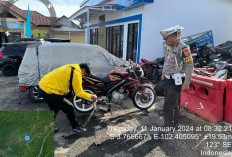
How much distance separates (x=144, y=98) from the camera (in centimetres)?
445

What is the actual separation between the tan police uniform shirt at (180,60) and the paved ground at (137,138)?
1.14 meters

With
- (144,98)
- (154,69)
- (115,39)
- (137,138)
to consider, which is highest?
(115,39)

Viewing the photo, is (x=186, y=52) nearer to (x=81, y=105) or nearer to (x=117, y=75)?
(x=117, y=75)

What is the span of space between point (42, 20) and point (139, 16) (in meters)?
20.0

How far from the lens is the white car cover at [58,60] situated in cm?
481

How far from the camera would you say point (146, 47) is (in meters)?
8.88

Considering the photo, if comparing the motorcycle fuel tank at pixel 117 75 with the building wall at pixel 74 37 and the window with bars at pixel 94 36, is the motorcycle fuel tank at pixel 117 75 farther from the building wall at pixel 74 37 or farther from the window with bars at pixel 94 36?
the building wall at pixel 74 37

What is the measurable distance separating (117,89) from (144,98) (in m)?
0.76

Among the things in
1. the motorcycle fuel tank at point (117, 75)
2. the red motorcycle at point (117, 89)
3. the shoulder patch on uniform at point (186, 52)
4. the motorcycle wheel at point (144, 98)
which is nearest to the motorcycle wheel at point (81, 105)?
the red motorcycle at point (117, 89)

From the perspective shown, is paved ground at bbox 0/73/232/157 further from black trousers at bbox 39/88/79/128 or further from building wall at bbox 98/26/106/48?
building wall at bbox 98/26/106/48

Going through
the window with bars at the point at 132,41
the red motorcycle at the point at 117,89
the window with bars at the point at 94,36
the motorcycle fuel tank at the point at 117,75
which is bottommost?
the red motorcycle at the point at 117,89

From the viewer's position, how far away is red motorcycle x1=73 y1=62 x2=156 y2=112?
14.0 ft

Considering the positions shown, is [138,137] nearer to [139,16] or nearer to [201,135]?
[201,135]

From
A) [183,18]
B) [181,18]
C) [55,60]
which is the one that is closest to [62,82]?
[55,60]
